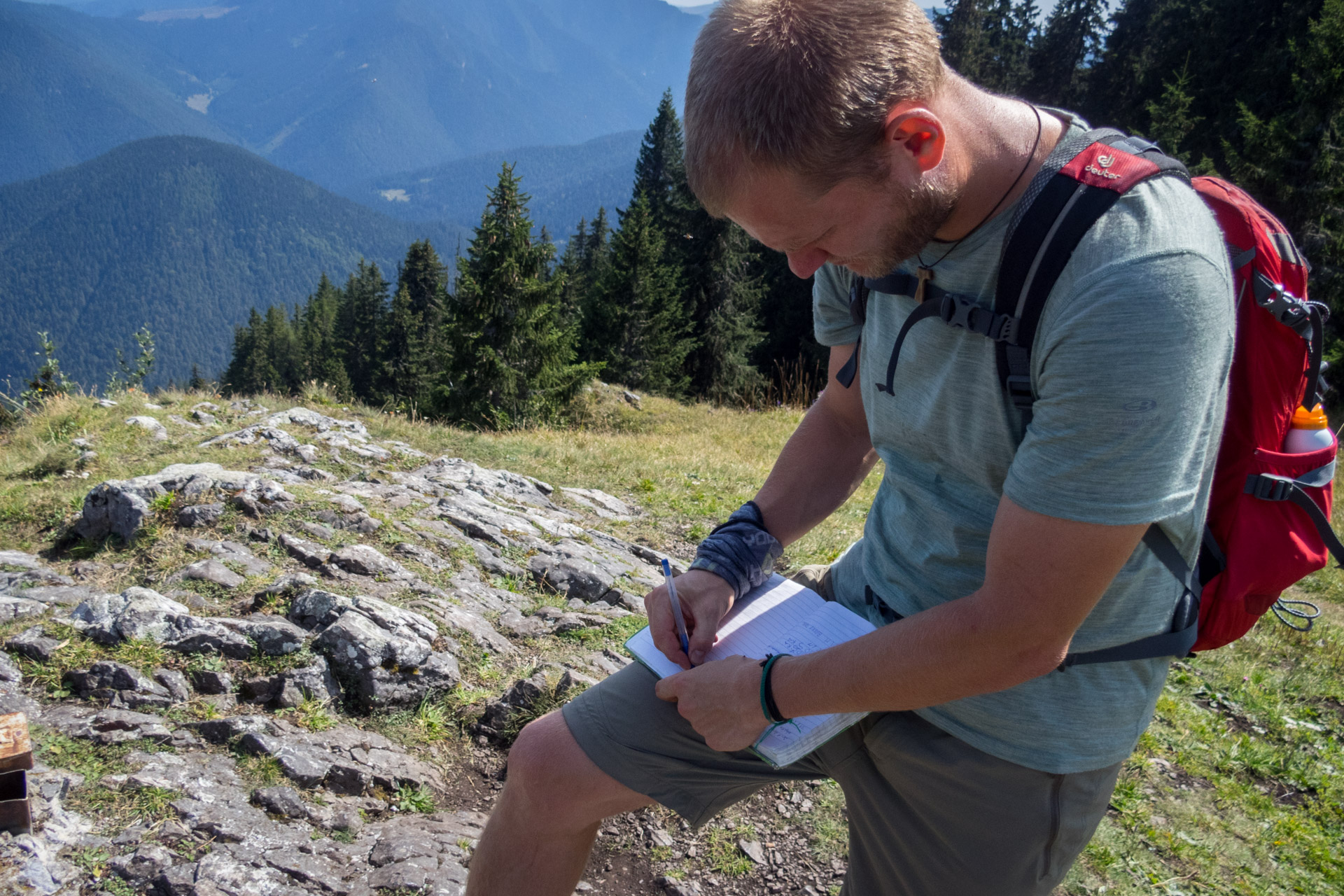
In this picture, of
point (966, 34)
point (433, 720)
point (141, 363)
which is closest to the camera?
point (433, 720)

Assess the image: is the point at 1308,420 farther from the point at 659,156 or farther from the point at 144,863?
the point at 659,156

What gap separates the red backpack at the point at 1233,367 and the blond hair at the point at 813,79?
31 cm

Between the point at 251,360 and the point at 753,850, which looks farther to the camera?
the point at 251,360

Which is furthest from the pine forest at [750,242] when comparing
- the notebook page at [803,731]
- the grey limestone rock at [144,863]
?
the notebook page at [803,731]

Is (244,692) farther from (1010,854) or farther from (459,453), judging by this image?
(459,453)

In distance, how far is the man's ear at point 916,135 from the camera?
1.30m

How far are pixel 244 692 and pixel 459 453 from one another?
479 centimetres

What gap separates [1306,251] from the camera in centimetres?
2016

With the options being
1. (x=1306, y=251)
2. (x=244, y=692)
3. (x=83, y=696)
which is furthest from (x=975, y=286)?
(x=1306, y=251)

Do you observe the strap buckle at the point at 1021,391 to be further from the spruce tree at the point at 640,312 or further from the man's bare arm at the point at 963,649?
the spruce tree at the point at 640,312

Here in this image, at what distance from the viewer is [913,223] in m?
1.43

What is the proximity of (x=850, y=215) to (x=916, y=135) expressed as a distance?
17 cm

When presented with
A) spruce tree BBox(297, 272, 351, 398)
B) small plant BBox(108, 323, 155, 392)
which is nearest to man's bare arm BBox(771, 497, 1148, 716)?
small plant BBox(108, 323, 155, 392)

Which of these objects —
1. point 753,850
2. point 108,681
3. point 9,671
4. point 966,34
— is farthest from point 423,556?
point 966,34
